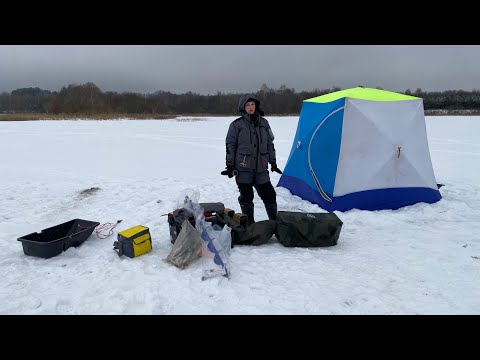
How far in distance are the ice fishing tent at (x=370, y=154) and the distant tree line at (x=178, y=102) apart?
38.1m

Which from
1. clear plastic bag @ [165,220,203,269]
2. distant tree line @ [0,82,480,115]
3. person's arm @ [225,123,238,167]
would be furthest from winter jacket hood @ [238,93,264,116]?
A: distant tree line @ [0,82,480,115]

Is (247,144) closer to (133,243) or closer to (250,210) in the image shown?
(250,210)

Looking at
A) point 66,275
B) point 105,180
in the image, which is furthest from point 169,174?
point 66,275

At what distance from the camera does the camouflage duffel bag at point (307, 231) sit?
3920 mm

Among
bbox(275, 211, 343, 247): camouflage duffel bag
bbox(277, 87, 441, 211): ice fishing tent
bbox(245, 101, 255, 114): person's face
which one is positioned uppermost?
bbox(245, 101, 255, 114): person's face

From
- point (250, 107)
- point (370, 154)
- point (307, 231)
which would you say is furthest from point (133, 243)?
point (370, 154)

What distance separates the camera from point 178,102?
6456cm

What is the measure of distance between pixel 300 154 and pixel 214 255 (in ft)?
9.83

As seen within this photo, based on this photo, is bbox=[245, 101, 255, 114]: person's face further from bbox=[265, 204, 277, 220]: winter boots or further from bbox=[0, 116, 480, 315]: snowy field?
bbox=[0, 116, 480, 315]: snowy field

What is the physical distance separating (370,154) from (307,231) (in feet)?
6.20

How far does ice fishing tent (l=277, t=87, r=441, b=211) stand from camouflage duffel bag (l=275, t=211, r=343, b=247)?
112cm

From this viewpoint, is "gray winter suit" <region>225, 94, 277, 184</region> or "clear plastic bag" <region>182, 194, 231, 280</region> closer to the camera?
"clear plastic bag" <region>182, 194, 231, 280</region>

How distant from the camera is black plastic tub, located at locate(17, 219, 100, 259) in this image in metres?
3.52

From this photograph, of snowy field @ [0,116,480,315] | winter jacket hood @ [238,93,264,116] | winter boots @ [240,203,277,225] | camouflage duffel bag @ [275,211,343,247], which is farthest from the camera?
winter boots @ [240,203,277,225]
